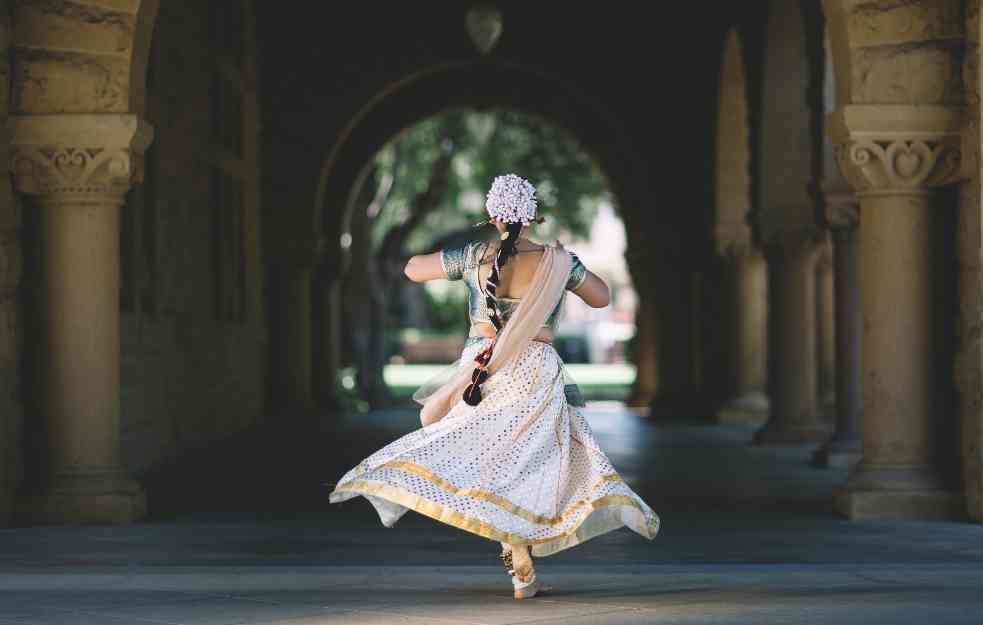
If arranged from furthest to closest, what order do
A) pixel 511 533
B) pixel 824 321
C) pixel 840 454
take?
pixel 824 321
pixel 840 454
pixel 511 533

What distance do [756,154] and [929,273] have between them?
24.6 ft

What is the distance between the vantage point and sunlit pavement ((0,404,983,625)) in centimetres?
723

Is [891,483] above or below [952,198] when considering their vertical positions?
below

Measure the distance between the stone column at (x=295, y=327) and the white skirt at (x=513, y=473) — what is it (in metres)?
15.0

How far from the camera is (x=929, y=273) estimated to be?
10.7 m

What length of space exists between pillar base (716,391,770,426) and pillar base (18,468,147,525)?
11.3 m

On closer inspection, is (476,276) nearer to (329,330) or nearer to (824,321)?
(824,321)

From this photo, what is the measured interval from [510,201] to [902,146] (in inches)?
149

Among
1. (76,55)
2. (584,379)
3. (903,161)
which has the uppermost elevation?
(76,55)

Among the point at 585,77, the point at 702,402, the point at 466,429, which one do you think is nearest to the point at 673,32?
the point at 585,77

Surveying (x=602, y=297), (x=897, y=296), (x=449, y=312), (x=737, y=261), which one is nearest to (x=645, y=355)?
(x=737, y=261)

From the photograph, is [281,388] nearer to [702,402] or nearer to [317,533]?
[702,402]

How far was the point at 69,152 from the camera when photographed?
1066 cm

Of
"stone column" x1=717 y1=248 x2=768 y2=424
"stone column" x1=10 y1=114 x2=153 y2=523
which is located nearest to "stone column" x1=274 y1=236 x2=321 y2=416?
"stone column" x1=717 y1=248 x2=768 y2=424
